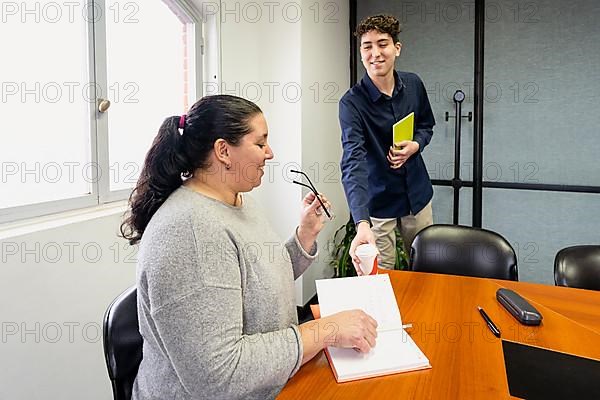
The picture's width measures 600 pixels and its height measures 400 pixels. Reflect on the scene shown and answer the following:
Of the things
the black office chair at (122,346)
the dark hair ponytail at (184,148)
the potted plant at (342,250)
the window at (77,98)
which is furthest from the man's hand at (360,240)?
the potted plant at (342,250)

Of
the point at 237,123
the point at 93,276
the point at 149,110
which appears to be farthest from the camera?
the point at 149,110

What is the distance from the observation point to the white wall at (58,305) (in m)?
1.61

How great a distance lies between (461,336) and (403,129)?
1.33 meters

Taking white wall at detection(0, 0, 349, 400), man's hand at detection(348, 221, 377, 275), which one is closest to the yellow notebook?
man's hand at detection(348, 221, 377, 275)

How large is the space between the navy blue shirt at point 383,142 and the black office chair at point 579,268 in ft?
2.74

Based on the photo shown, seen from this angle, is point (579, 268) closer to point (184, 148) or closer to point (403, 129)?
point (403, 129)

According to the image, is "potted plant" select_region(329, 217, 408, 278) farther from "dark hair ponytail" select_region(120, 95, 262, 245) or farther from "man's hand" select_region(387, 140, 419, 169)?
"dark hair ponytail" select_region(120, 95, 262, 245)

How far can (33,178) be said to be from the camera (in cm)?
184

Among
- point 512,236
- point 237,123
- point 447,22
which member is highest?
point 447,22

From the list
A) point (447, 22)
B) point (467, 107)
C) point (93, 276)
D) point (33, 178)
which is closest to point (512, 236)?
point (467, 107)

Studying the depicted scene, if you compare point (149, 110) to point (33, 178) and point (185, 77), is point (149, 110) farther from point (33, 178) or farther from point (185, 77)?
point (33, 178)

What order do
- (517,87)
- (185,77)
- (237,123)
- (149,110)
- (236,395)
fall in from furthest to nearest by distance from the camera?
(517,87) → (185,77) → (149,110) → (237,123) → (236,395)

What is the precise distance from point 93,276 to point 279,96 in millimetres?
1890

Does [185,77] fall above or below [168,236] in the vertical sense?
above
